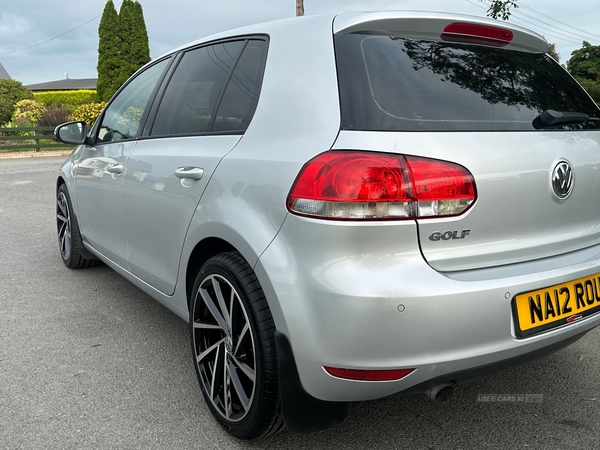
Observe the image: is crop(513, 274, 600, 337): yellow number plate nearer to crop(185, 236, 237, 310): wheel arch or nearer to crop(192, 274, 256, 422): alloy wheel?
crop(192, 274, 256, 422): alloy wheel

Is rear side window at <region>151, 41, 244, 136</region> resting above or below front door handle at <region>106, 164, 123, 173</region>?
above

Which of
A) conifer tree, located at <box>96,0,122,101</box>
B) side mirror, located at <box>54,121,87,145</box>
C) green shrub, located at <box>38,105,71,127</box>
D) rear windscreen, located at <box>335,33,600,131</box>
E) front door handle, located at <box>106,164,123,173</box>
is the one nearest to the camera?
rear windscreen, located at <box>335,33,600,131</box>

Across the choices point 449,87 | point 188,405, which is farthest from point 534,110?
point 188,405

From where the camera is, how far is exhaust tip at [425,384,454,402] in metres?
1.92

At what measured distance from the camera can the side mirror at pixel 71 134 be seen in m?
4.14

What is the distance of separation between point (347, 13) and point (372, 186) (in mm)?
798

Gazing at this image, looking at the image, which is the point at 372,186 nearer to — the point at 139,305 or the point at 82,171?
the point at 139,305

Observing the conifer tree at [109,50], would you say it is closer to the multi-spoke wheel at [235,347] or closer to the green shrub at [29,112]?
the green shrub at [29,112]

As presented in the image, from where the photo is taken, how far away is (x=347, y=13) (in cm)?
220

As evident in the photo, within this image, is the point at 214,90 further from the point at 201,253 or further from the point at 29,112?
the point at 29,112

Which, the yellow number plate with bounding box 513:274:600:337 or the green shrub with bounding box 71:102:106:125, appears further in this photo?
the green shrub with bounding box 71:102:106:125

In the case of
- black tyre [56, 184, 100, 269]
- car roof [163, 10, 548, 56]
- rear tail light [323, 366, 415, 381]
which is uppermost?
car roof [163, 10, 548, 56]

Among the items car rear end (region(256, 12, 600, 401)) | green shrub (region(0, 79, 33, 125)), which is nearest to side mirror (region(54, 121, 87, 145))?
car rear end (region(256, 12, 600, 401))

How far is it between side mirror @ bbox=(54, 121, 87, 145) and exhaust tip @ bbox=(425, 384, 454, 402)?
125 inches
